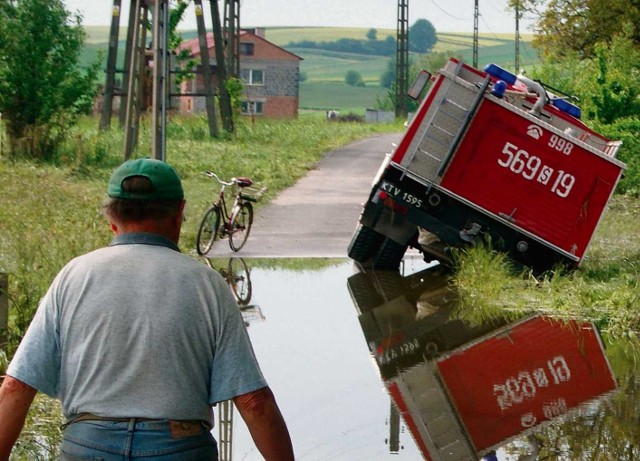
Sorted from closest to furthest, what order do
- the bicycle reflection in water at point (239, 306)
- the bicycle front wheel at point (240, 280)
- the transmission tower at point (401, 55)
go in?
the bicycle reflection in water at point (239, 306)
the bicycle front wheel at point (240, 280)
the transmission tower at point (401, 55)

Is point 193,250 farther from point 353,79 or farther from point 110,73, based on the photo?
point 353,79

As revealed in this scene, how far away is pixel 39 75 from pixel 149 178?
99.1ft

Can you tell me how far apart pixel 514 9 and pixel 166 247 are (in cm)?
4250

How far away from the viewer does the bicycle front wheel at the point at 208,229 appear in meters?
20.8

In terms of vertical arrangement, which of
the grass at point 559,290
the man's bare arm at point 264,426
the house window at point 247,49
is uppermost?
the man's bare arm at point 264,426

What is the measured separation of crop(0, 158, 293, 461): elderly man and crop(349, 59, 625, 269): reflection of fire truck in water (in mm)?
12873

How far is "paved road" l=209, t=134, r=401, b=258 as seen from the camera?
73.3 feet

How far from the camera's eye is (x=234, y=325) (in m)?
4.64

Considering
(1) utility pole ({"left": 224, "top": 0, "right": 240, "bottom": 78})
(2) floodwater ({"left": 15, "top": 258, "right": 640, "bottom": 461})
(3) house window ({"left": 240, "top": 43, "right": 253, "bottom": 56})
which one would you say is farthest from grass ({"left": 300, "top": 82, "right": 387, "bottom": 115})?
(2) floodwater ({"left": 15, "top": 258, "right": 640, "bottom": 461})

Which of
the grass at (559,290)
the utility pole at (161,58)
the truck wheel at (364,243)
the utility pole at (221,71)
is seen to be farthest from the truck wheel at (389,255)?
the utility pole at (221,71)

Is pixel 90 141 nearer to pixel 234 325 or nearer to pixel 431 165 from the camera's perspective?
pixel 431 165

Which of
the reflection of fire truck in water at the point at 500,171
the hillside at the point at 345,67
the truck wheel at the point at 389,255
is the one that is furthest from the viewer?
the hillside at the point at 345,67

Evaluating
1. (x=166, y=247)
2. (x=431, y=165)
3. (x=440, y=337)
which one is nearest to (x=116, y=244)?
(x=166, y=247)

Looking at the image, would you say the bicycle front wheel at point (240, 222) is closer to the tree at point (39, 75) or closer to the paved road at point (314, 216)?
the paved road at point (314, 216)
